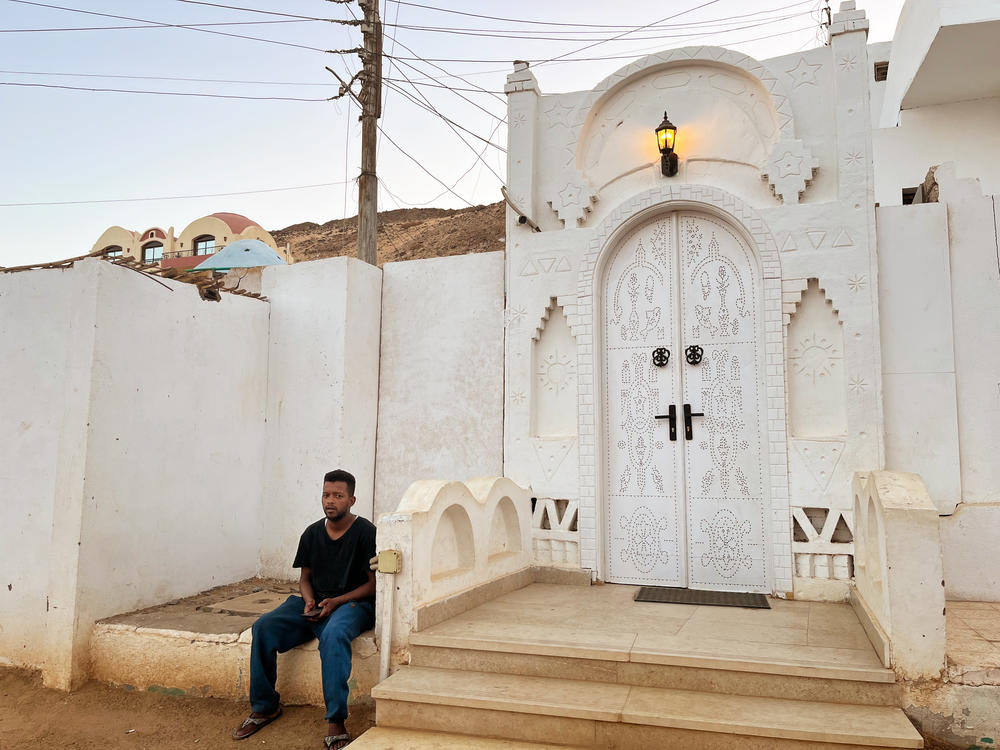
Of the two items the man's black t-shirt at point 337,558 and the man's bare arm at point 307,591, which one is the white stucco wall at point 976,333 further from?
the man's bare arm at point 307,591

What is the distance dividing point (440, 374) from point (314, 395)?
1.28 metres

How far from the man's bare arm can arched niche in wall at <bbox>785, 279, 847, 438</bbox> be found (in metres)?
3.93

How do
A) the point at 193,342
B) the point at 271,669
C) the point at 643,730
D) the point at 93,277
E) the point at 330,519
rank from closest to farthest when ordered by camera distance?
the point at 643,730
the point at 271,669
the point at 330,519
the point at 93,277
the point at 193,342

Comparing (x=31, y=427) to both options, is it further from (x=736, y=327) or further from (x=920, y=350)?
(x=920, y=350)

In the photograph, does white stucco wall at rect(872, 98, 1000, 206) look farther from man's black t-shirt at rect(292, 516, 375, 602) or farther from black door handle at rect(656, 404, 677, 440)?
man's black t-shirt at rect(292, 516, 375, 602)

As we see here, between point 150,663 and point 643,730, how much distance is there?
3.65 meters

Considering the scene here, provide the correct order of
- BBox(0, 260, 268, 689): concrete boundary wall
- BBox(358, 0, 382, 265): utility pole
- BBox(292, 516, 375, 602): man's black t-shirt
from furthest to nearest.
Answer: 1. BBox(358, 0, 382, 265): utility pole
2. BBox(0, 260, 268, 689): concrete boundary wall
3. BBox(292, 516, 375, 602): man's black t-shirt

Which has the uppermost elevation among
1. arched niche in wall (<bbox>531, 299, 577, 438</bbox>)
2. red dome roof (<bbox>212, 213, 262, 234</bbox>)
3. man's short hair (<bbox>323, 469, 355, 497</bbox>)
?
red dome roof (<bbox>212, 213, 262, 234</bbox>)

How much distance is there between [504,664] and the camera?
4.30 metres

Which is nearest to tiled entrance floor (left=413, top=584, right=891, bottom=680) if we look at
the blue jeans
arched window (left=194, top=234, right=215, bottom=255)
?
the blue jeans

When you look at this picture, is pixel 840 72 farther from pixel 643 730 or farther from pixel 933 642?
pixel 643 730

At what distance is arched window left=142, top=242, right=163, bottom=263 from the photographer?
74.5 ft

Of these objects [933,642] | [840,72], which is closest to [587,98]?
[840,72]

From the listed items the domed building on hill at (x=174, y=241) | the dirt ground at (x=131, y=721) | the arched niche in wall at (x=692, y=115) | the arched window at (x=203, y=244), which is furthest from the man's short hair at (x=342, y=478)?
the arched window at (x=203, y=244)
